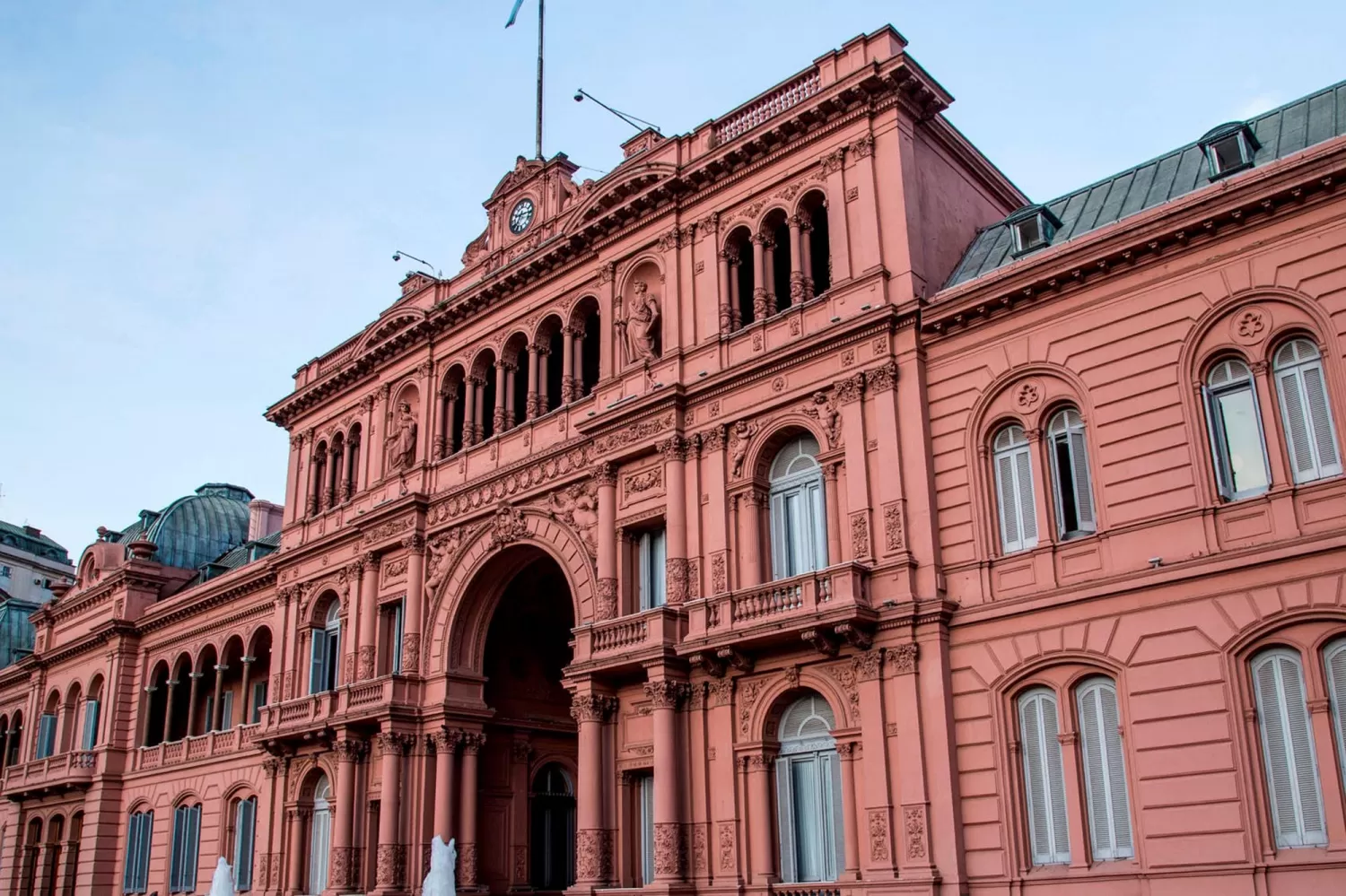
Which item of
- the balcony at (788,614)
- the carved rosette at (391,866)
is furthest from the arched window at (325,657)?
the balcony at (788,614)

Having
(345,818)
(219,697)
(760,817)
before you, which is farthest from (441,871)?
(219,697)

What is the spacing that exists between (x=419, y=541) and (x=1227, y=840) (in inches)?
884

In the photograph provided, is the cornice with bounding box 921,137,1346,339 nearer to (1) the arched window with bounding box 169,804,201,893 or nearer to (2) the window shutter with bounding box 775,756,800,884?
(2) the window shutter with bounding box 775,756,800,884

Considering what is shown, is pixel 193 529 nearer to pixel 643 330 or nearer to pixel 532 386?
pixel 532 386

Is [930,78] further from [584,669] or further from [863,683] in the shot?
[584,669]

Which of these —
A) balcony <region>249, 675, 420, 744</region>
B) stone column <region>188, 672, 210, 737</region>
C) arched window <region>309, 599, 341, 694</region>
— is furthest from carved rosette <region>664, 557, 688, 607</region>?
stone column <region>188, 672, 210, 737</region>

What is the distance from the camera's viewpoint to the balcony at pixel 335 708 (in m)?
33.6

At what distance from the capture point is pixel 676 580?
2766 cm

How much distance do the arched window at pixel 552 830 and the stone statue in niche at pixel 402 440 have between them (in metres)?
9.71

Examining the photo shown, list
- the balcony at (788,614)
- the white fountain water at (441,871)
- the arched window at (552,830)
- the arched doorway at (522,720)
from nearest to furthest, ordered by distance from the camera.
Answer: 1. the balcony at (788,614)
2. the white fountain water at (441,871)
3. the arched doorway at (522,720)
4. the arched window at (552,830)

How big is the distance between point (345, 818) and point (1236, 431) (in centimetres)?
2466

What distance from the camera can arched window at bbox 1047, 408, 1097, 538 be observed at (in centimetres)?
2295

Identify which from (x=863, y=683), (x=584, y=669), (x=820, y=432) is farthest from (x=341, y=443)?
(x=863, y=683)

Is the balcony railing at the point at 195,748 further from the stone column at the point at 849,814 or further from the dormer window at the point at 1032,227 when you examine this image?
the dormer window at the point at 1032,227
